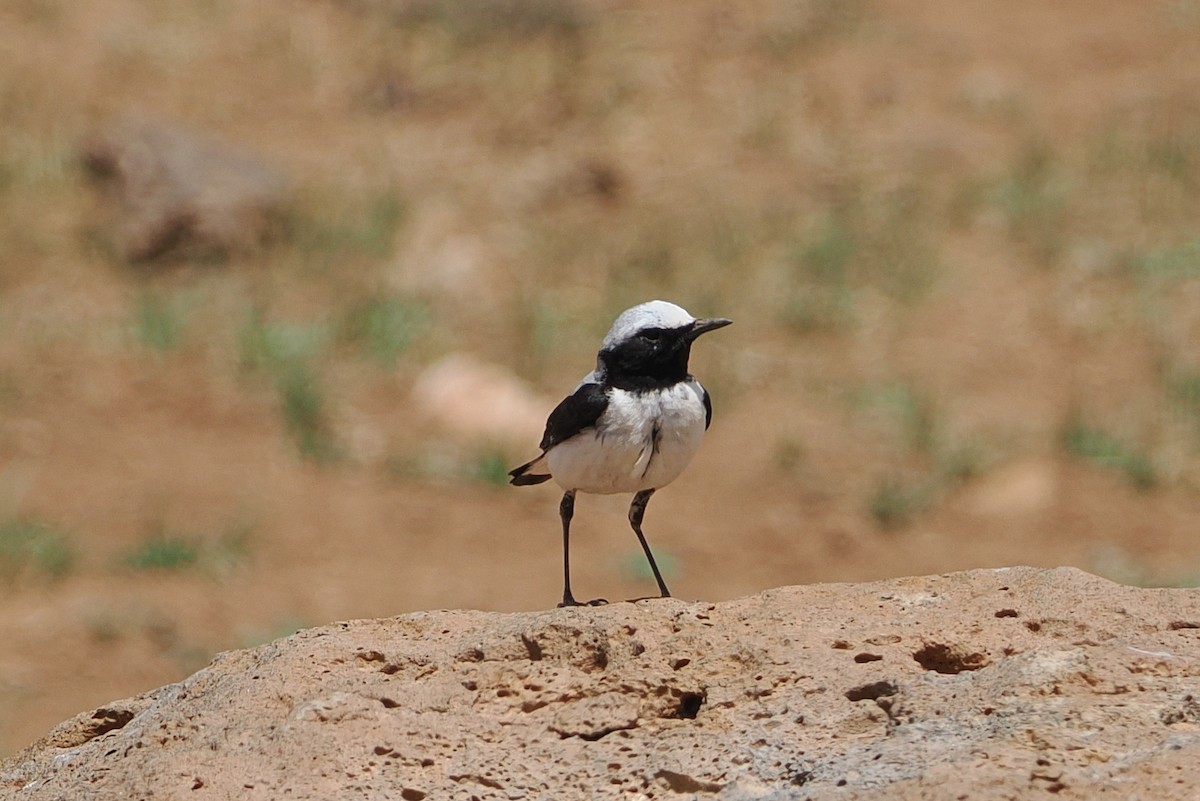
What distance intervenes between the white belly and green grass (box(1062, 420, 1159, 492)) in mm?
5674

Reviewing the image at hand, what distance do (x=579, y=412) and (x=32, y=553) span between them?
5.10 metres

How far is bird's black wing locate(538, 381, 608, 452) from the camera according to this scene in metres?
5.77

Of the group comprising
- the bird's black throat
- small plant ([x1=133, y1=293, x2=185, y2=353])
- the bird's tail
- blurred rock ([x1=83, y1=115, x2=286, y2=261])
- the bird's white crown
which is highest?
blurred rock ([x1=83, y1=115, x2=286, y2=261])

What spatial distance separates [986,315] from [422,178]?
494 cm

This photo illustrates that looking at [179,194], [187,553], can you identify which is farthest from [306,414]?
[179,194]

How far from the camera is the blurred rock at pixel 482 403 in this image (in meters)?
11.2

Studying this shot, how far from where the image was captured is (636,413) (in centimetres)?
576

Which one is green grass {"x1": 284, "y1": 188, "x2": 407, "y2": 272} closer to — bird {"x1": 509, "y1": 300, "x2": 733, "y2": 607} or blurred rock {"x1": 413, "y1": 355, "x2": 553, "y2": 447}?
blurred rock {"x1": 413, "y1": 355, "x2": 553, "y2": 447}

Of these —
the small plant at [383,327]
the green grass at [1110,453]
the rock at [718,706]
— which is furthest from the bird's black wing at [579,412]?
the small plant at [383,327]

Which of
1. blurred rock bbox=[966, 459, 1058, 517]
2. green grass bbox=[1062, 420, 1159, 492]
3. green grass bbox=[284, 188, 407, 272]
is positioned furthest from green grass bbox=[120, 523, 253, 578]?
green grass bbox=[1062, 420, 1159, 492]

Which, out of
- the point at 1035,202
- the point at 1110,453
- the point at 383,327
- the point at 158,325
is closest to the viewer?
the point at 1110,453

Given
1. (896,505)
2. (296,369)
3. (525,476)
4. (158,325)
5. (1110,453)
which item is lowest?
(896,505)

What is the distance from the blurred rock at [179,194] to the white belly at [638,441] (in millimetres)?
7960

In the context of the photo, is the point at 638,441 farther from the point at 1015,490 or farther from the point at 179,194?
the point at 179,194
